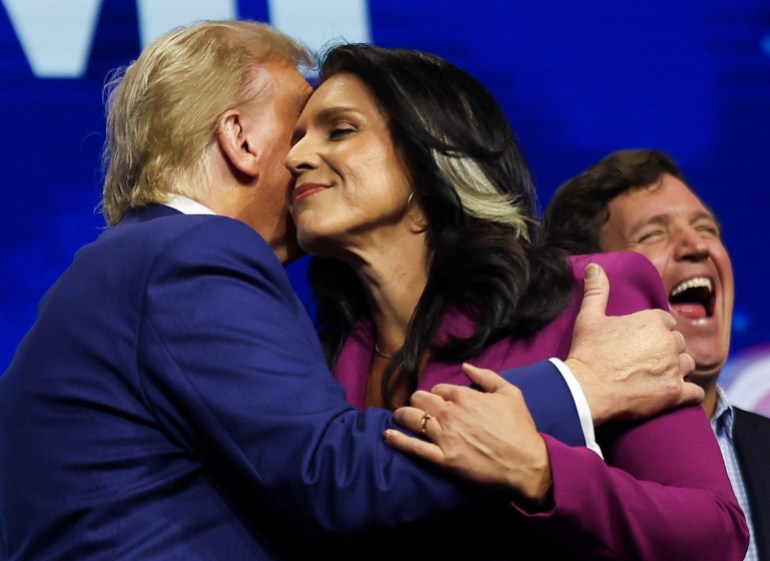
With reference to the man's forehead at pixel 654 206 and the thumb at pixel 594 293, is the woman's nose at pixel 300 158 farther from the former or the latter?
the man's forehead at pixel 654 206

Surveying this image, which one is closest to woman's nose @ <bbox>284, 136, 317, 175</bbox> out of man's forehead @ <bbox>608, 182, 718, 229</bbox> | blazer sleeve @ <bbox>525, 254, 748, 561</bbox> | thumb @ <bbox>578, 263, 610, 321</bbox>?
thumb @ <bbox>578, 263, 610, 321</bbox>

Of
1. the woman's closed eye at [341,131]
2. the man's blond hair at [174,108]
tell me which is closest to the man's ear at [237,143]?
the man's blond hair at [174,108]

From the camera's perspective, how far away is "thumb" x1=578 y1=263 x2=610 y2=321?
5.86 feet

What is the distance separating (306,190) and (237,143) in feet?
0.45

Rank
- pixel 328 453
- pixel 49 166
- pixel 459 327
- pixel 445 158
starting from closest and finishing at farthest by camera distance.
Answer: pixel 328 453 < pixel 459 327 < pixel 445 158 < pixel 49 166

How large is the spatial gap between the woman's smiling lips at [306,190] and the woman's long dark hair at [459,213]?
5.8 inches

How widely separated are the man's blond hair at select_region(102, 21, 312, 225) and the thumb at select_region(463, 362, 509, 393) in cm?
60

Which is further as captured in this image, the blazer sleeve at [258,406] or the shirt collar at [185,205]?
the shirt collar at [185,205]

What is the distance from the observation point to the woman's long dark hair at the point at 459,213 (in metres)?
1.92

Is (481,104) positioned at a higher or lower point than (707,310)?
higher

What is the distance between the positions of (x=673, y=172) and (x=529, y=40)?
17.7 inches

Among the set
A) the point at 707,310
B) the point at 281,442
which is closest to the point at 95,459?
the point at 281,442

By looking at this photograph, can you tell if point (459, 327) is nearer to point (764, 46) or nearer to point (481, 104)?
point (481, 104)

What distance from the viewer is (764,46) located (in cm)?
304
